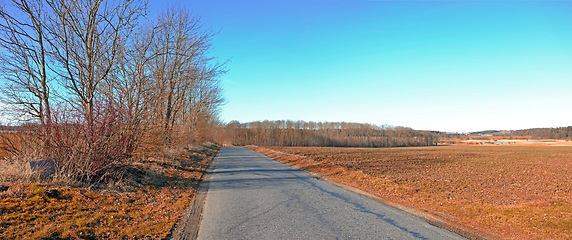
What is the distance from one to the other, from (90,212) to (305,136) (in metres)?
97.6

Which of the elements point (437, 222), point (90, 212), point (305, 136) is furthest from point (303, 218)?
point (305, 136)

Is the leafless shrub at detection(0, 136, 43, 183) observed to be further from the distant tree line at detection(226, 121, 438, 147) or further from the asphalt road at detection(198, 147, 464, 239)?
the distant tree line at detection(226, 121, 438, 147)

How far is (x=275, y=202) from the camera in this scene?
7.61 metres

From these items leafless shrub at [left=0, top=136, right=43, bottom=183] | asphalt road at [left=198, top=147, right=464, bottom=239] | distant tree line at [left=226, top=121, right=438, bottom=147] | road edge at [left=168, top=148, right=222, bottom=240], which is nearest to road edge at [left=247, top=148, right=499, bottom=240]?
asphalt road at [left=198, top=147, right=464, bottom=239]

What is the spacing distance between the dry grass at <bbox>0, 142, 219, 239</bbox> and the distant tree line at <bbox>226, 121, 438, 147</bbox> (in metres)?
87.5

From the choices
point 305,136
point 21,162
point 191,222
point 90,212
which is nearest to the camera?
point 90,212

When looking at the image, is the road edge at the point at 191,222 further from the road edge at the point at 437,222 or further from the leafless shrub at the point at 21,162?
the road edge at the point at 437,222

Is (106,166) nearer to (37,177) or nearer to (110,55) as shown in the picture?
(37,177)

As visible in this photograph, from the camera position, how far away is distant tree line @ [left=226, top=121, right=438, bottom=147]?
99438mm

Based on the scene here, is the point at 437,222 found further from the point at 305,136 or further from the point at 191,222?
the point at 305,136

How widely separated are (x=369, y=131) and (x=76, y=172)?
127 m

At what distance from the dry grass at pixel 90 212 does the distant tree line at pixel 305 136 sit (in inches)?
3446

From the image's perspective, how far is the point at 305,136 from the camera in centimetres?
10256

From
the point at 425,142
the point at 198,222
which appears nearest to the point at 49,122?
the point at 198,222
